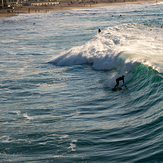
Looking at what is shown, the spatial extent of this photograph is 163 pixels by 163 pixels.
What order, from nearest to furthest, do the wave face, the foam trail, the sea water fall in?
1. the sea water
2. the wave face
3. the foam trail

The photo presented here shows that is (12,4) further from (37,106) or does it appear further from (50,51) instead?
(37,106)

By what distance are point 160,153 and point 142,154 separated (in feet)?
1.52

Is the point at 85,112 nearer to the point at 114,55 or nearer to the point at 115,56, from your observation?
the point at 115,56

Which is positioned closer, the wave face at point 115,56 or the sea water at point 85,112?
the sea water at point 85,112

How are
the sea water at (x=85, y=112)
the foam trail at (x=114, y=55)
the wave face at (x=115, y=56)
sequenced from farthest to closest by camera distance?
1. the foam trail at (x=114, y=55)
2. the wave face at (x=115, y=56)
3. the sea water at (x=85, y=112)

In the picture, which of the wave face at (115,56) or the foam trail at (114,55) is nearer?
the wave face at (115,56)

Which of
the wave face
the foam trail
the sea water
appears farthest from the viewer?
the foam trail

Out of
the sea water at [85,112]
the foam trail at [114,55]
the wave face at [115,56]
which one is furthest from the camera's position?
the foam trail at [114,55]

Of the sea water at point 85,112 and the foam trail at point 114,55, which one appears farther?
the foam trail at point 114,55

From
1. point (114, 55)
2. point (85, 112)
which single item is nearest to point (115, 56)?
point (114, 55)

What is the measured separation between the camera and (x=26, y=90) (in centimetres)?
1413

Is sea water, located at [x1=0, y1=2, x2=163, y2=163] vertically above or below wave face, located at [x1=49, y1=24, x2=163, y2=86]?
below

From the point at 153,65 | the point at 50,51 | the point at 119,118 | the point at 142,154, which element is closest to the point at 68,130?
the point at 119,118

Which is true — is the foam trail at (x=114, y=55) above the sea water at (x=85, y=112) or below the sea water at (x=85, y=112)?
above
